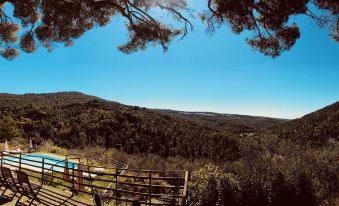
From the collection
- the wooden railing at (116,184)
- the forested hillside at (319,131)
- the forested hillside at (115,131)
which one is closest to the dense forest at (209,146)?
the forested hillside at (115,131)

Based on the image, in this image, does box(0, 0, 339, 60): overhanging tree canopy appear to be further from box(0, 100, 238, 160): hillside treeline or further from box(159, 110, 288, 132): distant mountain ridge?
box(159, 110, 288, 132): distant mountain ridge

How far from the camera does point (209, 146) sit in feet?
125

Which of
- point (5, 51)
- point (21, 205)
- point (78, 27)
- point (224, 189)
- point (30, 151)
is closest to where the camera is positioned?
point (21, 205)

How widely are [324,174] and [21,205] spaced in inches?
265

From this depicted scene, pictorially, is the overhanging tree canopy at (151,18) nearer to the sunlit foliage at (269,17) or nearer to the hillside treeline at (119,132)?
the sunlit foliage at (269,17)

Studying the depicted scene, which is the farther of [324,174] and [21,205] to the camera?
[324,174]

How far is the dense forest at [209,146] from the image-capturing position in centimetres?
690

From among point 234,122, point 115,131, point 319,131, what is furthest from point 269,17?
point 234,122

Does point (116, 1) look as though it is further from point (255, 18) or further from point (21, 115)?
point (21, 115)

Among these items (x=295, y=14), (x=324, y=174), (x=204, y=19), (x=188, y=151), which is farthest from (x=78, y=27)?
(x=188, y=151)

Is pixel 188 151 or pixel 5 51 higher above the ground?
pixel 5 51

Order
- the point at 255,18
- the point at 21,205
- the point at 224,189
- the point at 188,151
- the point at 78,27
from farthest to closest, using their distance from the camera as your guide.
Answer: the point at 188,151
the point at 78,27
the point at 255,18
the point at 224,189
the point at 21,205

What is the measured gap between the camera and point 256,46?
920 cm

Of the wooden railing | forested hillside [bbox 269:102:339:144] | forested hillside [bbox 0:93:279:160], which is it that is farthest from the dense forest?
the wooden railing
